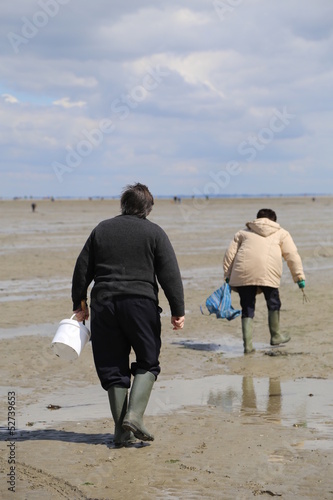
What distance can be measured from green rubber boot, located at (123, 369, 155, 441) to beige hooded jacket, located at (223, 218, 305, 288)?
3.83m

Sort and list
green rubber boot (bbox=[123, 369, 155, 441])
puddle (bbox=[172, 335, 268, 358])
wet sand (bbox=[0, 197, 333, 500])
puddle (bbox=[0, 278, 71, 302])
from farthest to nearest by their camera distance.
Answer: puddle (bbox=[0, 278, 71, 302]) < puddle (bbox=[172, 335, 268, 358]) < green rubber boot (bbox=[123, 369, 155, 441]) < wet sand (bbox=[0, 197, 333, 500])

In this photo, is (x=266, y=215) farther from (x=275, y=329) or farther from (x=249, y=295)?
(x=275, y=329)

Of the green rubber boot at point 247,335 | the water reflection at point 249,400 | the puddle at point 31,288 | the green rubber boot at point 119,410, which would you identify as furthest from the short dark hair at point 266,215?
the puddle at point 31,288

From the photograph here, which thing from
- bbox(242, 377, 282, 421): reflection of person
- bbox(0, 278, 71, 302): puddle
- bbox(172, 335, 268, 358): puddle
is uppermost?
bbox(0, 278, 71, 302): puddle

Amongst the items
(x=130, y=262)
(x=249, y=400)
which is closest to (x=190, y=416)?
(x=249, y=400)

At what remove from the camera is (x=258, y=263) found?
9289 millimetres

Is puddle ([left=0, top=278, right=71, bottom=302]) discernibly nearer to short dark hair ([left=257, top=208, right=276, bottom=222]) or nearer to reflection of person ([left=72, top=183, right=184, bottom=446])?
short dark hair ([left=257, top=208, right=276, bottom=222])

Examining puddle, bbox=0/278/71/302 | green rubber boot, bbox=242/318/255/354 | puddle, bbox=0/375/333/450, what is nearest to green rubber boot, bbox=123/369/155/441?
puddle, bbox=0/375/333/450

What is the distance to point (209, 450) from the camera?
5.52m

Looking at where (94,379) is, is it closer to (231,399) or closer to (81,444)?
(231,399)

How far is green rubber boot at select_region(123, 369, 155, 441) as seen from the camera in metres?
5.48

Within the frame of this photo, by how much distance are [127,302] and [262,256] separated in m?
4.01

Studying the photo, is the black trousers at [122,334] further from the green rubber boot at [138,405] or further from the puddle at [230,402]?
the puddle at [230,402]

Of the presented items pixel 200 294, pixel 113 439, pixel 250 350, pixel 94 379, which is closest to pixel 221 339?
pixel 250 350
